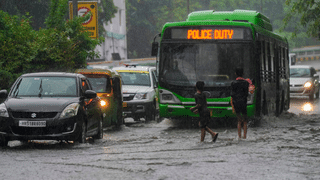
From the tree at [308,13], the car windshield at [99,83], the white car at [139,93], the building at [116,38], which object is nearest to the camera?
the car windshield at [99,83]

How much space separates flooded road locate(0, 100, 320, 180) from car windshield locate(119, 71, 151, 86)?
230 inches

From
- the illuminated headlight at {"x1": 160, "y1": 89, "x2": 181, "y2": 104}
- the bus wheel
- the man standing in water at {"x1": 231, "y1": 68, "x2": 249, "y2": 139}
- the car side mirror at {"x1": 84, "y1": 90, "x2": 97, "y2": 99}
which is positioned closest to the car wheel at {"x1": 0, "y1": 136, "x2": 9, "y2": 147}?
the car side mirror at {"x1": 84, "y1": 90, "x2": 97, "y2": 99}

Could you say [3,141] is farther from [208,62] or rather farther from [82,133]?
[208,62]

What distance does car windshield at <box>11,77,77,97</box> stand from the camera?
41.6 ft

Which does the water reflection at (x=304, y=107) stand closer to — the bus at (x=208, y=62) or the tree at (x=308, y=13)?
the tree at (x=308, y=13)

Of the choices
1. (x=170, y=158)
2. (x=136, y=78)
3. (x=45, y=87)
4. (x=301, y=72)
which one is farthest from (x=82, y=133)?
(x=301, y=72)

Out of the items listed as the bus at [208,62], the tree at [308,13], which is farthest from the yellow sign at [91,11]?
the bus at [208,62]

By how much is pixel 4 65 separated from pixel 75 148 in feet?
24.5

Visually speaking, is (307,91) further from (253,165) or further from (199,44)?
(253,165)

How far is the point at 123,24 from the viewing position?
242 ft

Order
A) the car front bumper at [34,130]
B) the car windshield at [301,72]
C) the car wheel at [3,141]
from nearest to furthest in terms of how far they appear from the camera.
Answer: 1. the car front bumper at [34,130]
2. the car wheel at [3,141]
3. the car windshield at [301,72]

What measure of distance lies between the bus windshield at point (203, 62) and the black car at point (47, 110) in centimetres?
397

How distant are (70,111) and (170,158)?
253 cm

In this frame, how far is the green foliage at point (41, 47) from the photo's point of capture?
1833 centimetres
